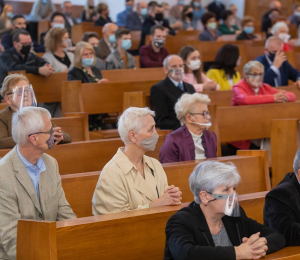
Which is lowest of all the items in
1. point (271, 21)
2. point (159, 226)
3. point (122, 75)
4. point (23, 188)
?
point (159, 226)

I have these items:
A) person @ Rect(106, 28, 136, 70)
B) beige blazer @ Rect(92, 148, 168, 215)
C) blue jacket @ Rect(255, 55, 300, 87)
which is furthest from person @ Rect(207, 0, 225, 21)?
beige blazer @ Rect(92, 148, 168, 215)

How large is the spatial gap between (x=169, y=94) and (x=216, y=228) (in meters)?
2.13

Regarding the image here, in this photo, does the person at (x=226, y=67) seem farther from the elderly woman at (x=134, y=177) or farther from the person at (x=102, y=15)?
the person at (x=102, y=15)

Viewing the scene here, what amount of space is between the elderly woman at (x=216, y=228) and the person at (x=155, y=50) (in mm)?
4260

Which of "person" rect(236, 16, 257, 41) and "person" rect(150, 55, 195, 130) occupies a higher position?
"person" rect(236, 16, 257, 41)

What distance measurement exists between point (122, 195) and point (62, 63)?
10.6 feet

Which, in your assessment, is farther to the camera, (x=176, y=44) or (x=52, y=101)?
(x=176, y=44)

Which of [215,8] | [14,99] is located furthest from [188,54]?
[215,8]

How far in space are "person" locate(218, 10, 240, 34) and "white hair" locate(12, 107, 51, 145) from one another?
7.28 meters

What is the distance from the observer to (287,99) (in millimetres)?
4207

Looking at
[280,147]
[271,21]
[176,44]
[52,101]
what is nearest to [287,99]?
[280,147]

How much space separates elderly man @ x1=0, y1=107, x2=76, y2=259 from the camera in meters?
1.95

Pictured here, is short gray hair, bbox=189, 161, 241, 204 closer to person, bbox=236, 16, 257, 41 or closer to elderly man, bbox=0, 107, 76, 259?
elderly man, bbox=0, 107, 76, 259

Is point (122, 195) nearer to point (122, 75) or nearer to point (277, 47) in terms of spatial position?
point (122, 75)
